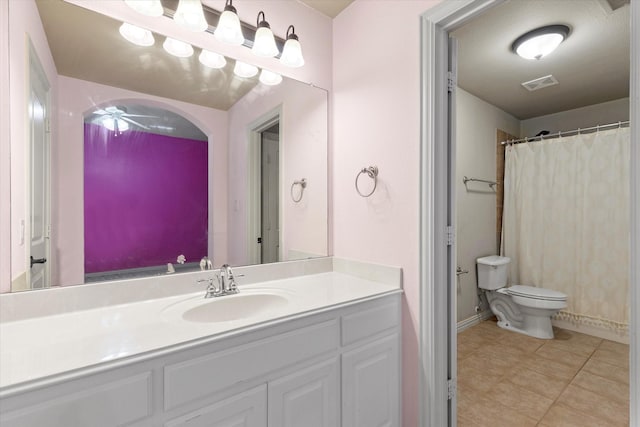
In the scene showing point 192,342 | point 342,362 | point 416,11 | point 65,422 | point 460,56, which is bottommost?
point 342,362

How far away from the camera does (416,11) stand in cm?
144

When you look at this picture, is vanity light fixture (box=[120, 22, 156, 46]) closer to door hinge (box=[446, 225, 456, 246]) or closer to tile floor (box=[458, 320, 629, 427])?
door hinge (box=[446, 225, 456, 246])

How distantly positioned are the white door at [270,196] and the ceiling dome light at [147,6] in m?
0.71

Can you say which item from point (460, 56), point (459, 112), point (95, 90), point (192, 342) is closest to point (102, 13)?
point (95, 90)

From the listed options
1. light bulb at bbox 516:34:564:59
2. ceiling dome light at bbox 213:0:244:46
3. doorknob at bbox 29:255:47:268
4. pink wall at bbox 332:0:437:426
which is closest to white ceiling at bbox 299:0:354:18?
pink wall at bbox 332:0:437:426

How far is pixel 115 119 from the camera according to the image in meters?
1.28

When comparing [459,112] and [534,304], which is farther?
[459,112]

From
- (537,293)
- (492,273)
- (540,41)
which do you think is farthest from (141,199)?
(537,293)

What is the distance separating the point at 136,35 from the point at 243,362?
4.64 ft

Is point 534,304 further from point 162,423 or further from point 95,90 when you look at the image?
point 95,90

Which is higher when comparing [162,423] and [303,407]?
[162,423]

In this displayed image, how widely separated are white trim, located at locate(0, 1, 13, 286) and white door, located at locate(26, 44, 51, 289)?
0.21 ft

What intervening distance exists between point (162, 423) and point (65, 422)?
226mm

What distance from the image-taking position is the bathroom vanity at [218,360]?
0.74m
